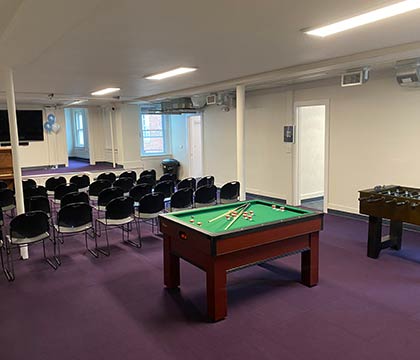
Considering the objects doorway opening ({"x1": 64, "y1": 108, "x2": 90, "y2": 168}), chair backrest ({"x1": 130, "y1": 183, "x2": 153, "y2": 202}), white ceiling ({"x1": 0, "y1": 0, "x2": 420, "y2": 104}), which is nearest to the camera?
white ceiling ({"x1": 0, "y1": 0, "x2": 420, "y2": 104})

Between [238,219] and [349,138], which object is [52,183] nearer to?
[238,219]

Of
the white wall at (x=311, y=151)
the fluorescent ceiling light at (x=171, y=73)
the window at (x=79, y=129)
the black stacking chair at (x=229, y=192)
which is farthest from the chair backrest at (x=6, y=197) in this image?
the window at (x=79, y=129)

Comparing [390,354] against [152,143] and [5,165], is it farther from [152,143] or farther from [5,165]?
[152,143]

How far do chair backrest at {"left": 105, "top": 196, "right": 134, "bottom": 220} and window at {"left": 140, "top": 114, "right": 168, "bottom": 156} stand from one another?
747cm

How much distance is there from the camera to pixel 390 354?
9.69ft

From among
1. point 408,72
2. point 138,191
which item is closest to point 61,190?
point 138,191

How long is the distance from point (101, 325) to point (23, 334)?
2.28 feet

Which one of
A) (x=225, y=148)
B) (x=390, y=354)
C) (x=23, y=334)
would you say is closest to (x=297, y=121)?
(x=225, y=148)

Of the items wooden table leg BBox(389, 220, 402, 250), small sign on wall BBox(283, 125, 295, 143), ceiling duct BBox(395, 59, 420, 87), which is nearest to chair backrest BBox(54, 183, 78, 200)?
small sign on wall BBox(283, 125, 295, 143)

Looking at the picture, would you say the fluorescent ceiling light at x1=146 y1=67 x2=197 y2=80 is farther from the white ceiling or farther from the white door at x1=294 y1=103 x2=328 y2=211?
the white door at x1=294 y1=103 x2=328 y2=211

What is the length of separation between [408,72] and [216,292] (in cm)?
462

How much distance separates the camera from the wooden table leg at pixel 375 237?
5.09 meters

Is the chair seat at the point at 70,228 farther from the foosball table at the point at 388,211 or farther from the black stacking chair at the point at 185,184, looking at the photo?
the foosball table at the point at 388,211

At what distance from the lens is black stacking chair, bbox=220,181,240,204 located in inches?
288
